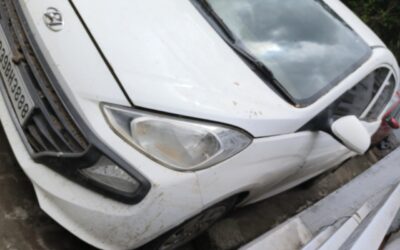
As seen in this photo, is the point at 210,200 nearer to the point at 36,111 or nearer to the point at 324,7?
the point at 36,111

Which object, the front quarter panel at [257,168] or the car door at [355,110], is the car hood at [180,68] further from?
the car door at [355,110]

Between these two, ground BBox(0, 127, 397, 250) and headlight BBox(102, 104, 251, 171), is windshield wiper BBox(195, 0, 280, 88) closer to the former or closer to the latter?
headlight BBox(102, 104, 251, 171)

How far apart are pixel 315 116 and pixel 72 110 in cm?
125

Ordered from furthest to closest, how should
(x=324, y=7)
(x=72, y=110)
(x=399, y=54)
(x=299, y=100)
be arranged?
(x=399, y=54)
(x=324, y=7)
(x=299, y=100)
(x=72, y=110)

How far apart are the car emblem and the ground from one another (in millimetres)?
842

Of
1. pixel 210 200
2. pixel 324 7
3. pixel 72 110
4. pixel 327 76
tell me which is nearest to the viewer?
pixel 72 110

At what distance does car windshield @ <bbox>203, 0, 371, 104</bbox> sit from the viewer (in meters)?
2.47

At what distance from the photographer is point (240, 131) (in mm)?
1993

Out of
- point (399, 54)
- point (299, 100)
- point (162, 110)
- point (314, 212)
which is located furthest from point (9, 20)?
point (399, 54)

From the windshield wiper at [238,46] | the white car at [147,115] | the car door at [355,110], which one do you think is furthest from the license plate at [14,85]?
the car door at [355,110]

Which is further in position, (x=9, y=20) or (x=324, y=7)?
(x=324, y=7)

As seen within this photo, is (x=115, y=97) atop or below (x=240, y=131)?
atop

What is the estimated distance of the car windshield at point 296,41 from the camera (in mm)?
2471

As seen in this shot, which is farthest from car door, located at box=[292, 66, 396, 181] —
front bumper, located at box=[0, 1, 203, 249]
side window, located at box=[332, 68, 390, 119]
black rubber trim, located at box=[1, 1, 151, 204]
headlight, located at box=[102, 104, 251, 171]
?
black rubber trim, located at box=[1, 1, 151, 204]
